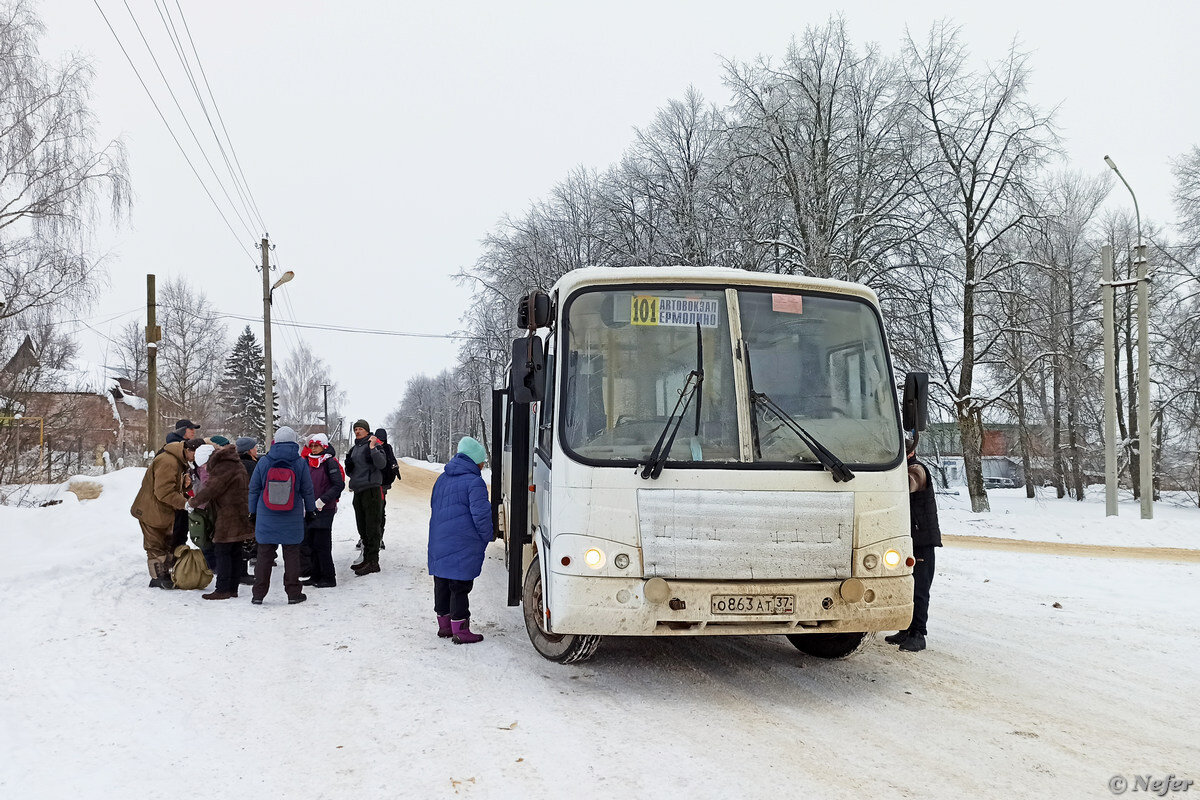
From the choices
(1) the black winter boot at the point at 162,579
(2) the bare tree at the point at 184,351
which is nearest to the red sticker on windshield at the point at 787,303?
(1) the black winter boot at the point at 162,579

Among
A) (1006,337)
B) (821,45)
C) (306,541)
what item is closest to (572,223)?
(821,45)

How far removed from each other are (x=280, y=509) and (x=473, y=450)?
2.60m

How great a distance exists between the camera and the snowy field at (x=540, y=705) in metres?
4.08

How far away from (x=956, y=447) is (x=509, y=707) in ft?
86.4

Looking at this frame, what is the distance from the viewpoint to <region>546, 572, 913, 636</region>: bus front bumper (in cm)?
523

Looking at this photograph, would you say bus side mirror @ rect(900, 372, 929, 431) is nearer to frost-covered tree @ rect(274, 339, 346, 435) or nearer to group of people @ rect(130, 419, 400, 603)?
group of people @ rect(130, 419, 400, 603)

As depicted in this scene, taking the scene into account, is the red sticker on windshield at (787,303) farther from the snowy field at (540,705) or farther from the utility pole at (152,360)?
the utility pole at (152,360)

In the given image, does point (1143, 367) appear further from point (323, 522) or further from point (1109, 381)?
point (323, 522)

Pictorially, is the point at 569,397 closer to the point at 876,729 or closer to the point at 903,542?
the point at 903,542

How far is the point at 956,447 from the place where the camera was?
93.4ft

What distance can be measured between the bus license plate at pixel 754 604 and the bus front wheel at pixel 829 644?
101 centimetres

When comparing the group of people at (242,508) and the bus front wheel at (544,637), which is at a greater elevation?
the group of people at (242,508)

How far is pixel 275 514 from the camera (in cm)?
848

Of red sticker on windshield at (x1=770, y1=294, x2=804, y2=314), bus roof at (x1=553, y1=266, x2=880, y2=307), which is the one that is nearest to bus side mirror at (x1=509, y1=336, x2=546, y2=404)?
bus roof at (x1=553, y1=266, x2=880, y2=307)
